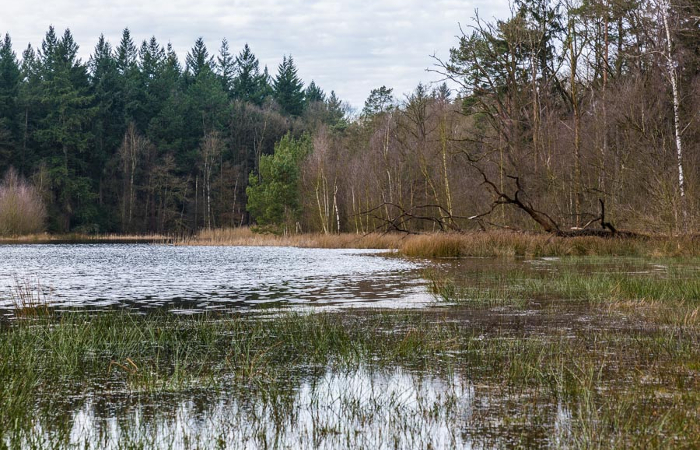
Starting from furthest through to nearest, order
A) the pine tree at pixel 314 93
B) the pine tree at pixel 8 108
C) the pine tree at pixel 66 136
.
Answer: the pine tree at pixel 314 93 < the pine tree at pixel 66 136 < the pine tree at pixel 8 108

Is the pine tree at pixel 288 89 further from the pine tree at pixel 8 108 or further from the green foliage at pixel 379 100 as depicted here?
the pine tree at pixel 8 108

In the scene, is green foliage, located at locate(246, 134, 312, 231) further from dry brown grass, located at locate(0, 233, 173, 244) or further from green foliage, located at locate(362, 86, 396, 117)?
green foliage, located at locate(362, 86, 396, 117)

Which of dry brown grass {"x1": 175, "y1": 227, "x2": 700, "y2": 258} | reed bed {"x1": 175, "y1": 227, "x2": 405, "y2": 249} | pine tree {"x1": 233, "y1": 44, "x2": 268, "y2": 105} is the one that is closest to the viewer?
dry brown grass {"x1": 175, "y1": 227, "x2": 700, "y2": 258}

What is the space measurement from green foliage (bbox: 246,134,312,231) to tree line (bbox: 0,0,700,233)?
0.16 meters

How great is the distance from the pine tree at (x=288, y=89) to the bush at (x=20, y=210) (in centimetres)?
3335

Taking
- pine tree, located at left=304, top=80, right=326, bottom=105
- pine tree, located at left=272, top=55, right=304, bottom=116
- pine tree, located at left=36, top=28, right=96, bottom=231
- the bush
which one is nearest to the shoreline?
the bush

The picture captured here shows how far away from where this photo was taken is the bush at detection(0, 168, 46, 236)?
164 feet

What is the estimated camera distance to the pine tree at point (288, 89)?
80.9 metres

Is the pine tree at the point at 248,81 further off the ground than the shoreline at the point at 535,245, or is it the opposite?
the pine tree at the point at 248,81


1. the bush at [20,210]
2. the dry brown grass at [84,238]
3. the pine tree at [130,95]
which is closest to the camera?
the bush at [20,210]

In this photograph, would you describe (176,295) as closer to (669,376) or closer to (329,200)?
(669,376)

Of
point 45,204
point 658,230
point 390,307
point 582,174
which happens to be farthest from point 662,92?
point 45,204

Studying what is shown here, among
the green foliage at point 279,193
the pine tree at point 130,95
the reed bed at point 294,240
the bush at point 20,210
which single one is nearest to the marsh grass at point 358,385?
the reed bed at point 294,240

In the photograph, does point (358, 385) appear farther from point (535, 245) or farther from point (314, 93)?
point (314, 93)
